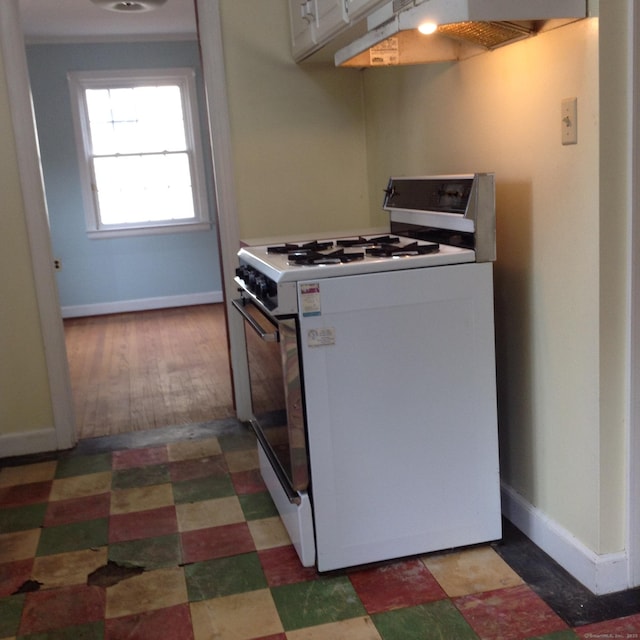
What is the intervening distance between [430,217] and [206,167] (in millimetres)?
5028

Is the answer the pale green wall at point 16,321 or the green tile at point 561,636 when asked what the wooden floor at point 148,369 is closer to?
the pale green wall at point 16,321

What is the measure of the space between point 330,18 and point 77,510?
6.80 ft

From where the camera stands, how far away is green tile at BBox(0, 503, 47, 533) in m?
2.68

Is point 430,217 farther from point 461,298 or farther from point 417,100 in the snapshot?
point 417,100

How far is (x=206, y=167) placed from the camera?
23.5ft

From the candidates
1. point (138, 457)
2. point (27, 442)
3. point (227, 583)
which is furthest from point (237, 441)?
point (227, 583)

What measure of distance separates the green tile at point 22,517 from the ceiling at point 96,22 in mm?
3833

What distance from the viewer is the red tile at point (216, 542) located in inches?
94.5

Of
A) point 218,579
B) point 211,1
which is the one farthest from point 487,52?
point 218,579

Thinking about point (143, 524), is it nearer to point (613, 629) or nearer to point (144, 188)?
point (613, 629)

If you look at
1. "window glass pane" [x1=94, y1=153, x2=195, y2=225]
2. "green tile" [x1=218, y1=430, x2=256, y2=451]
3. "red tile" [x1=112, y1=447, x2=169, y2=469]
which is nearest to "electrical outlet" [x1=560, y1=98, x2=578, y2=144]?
"green tile" [x1=218, y1=430, x2=256, y2=451]

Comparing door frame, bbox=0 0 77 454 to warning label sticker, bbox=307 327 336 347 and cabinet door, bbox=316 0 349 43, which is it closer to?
cabinet door, bbox=316 0 349 43

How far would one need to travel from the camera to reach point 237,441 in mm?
3443

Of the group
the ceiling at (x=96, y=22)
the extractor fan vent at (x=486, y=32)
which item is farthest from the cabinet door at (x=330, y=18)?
the ceiling at (x=96, y=22)
